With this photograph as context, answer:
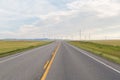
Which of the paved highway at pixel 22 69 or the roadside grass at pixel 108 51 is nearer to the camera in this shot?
the paved highway at pixel 22 69

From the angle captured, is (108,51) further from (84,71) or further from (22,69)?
(22,69)

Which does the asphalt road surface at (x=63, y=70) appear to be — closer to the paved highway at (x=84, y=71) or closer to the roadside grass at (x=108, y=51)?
the paved highway at (x=84, y=71)

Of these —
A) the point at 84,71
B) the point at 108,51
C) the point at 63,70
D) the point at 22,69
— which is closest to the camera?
the point at 84,71

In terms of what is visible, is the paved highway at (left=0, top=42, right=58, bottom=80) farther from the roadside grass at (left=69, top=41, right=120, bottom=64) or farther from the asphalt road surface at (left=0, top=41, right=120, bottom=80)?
the roadside grass at (left=69, top=41, right=120, bottom=64)

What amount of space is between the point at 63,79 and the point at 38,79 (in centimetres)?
105

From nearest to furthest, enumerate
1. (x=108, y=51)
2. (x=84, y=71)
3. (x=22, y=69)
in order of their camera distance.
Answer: (x=84, y=71) < (x=22, y=69) < (x=108, y=51)

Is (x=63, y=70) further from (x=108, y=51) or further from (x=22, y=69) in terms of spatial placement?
(x=108, y=51)

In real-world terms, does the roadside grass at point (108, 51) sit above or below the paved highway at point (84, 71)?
below

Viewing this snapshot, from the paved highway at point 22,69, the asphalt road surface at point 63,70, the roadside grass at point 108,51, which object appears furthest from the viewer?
the roadside grass at point 108,51

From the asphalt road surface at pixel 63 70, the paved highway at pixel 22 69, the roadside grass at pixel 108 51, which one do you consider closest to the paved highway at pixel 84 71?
the asphalt road surface at pixel 63 70

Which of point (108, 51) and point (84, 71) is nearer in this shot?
point (84, 71)

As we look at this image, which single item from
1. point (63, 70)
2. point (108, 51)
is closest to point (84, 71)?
point (63, 70)

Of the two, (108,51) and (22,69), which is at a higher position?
(22,69)

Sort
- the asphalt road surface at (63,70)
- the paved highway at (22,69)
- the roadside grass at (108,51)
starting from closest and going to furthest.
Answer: the asphalt road surface at (63,70)
the paved highway at (22,69)
the roadside grass at (108,51)
